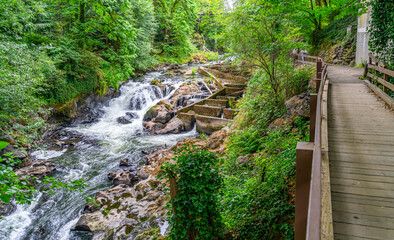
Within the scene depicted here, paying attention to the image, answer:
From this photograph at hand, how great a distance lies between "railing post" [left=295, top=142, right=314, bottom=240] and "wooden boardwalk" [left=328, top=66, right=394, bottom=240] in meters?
0.39

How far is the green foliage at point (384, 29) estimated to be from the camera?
27.4ft

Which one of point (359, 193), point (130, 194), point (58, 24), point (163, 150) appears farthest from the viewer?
point (58, 24)

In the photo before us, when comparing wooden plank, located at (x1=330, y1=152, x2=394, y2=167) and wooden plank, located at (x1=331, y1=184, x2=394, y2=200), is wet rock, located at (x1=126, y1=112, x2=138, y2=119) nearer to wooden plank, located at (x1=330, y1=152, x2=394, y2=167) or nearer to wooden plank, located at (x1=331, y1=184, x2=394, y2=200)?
wooden plank, located at (x1=330, y1=152, x2=394, y2=167)

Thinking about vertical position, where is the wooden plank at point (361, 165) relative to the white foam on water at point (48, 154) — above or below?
above

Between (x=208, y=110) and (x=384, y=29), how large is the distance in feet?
30.1

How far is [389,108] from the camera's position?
255 inches

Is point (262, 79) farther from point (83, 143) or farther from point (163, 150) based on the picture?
point (83, 143)

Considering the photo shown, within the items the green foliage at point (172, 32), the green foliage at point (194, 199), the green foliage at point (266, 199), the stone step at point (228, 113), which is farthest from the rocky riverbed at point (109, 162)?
the green foliage at point (172, 32)

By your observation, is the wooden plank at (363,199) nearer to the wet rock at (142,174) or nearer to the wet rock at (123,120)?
the wet rock at (142,174)

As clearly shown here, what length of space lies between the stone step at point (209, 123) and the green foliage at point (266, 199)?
652cm

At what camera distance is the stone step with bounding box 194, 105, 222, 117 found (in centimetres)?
1426

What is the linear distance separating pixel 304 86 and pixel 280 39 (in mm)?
2439

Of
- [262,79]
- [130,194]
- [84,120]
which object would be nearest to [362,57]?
[262,79]

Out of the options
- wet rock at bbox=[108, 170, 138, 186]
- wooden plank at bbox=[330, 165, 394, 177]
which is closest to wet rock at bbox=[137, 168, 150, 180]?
wet rock at bbox=[108, 170, 138, 186]
